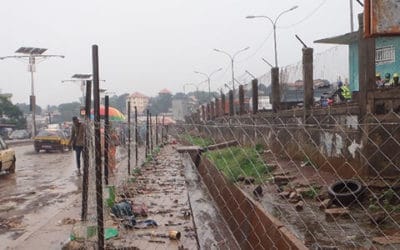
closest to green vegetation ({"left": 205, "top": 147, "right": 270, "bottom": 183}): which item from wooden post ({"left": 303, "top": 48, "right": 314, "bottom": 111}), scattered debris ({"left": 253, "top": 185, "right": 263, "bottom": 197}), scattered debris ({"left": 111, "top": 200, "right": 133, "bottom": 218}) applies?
scattered debris ({"left": 253, "top": 185, "right": 263, "bottom": 197})

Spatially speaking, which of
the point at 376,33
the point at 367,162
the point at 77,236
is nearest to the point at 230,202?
the point at 367,162

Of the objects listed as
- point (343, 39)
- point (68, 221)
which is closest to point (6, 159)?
point (68, 221)

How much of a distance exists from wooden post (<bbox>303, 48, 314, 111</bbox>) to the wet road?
21.5 feet

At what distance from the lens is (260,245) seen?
7.38 meters

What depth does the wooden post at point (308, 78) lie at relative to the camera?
1307 cm

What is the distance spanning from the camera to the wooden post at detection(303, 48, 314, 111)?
42.9 ft

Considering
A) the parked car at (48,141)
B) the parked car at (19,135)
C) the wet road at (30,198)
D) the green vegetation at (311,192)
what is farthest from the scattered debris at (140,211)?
the parked car at (19,135)

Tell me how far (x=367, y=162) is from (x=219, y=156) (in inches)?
335

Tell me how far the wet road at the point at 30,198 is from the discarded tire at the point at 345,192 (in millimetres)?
4970

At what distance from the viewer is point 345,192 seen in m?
7.93

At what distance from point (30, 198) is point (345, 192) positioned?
820 cm

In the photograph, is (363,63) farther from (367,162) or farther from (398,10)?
(398,10)

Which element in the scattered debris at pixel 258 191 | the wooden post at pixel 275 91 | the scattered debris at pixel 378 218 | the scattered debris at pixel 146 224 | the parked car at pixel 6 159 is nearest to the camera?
the scattered debris at pixel 378 218

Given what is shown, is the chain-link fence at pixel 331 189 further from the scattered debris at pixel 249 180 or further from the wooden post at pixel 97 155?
the wooden post at pixel 97 155
